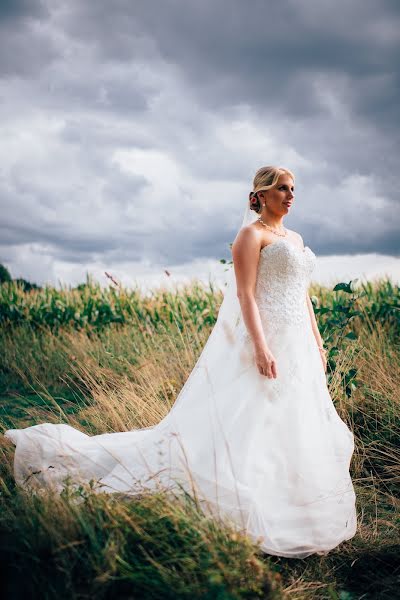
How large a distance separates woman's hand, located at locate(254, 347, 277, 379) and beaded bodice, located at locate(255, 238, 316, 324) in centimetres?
25

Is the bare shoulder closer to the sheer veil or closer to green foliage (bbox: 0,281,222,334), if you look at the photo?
the sheer veil

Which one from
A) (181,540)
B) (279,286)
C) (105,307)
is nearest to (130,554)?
(181,540)

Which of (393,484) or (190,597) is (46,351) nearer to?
(393,484)

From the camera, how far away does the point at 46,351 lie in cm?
916

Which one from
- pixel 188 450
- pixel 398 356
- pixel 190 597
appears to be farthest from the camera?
pixel 398 356

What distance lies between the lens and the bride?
2.81 metres

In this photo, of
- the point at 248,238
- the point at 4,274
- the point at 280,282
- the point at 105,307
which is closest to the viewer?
the point at 248,238

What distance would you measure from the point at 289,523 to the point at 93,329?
8.40m

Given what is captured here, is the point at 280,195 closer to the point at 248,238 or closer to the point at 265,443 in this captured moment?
the point at 248,238

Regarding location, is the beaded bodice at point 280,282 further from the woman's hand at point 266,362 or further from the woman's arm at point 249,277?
the woman's hand at point 266,362

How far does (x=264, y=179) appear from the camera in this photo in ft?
10.7

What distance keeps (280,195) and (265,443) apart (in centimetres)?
164

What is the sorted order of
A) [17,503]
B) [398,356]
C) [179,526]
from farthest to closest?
[398,356] → [17,503] → [179,526]

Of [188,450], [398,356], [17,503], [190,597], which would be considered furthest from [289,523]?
[398,356]
